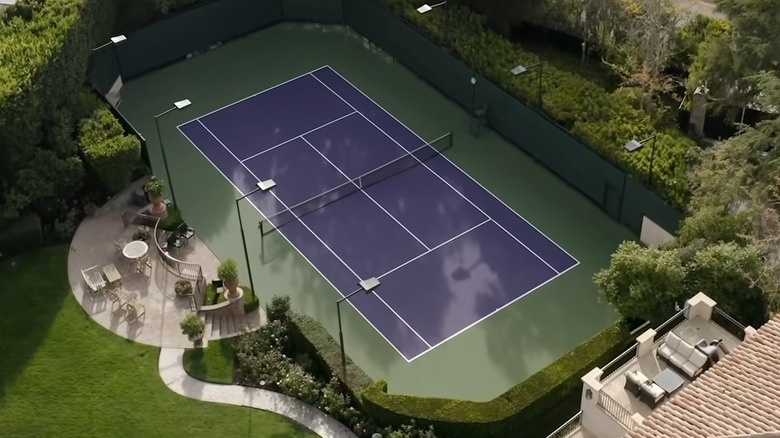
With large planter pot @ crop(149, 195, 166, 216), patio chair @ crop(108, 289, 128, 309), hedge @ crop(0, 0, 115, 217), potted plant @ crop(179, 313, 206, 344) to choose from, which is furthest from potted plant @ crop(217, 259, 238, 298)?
hedge @ crop(0, 0, 115, 217)

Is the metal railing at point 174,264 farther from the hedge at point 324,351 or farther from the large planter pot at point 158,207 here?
the hedge at point 324,351

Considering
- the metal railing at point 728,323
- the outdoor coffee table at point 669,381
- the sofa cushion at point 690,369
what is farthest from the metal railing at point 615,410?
the metal railing at point 728,323

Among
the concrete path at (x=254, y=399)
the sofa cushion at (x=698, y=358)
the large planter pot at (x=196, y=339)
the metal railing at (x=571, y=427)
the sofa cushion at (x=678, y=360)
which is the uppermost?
the sofa cushion at (x=698, y=358)

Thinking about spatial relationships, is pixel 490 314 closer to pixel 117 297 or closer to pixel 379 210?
pixel 379 210

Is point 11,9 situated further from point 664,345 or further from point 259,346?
point 664,345

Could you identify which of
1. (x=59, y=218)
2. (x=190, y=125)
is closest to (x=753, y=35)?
(x=190, y=125)
